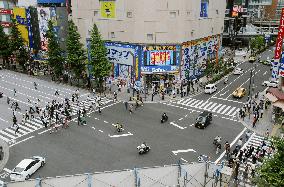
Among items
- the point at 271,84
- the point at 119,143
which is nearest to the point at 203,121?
the point at 119,143

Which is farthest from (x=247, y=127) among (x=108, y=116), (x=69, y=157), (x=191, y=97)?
(x=69, y=157)

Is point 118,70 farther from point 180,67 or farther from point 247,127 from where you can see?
point 247,127

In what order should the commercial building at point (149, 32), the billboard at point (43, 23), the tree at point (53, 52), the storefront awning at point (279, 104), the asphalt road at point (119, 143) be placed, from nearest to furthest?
1. the asphalt road at point (119, 143)
2. the storefront awning at point (279, 104)
3. the commercial building at point (149, 32)
4. the tree at point (53, 52)
5. the billboard at point (43, 23)

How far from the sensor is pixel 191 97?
55.2 meters

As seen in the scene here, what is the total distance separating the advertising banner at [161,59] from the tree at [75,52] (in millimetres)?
11110

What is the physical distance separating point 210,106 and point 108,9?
26.6 m

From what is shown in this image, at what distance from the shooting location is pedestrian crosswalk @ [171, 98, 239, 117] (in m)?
48.6

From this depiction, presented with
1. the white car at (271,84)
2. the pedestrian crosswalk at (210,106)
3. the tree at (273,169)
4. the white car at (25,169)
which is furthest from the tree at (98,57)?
the tree at (273,169)

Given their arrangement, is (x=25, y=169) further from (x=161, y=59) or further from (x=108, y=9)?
(x=108, y=9)

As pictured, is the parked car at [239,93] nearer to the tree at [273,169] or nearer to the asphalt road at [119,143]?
the asphalt road at [119,143]

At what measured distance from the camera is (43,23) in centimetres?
7100

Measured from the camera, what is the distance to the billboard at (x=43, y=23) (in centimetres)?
6956

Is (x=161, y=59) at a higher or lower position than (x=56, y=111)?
higher

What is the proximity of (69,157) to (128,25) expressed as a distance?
3235cm
